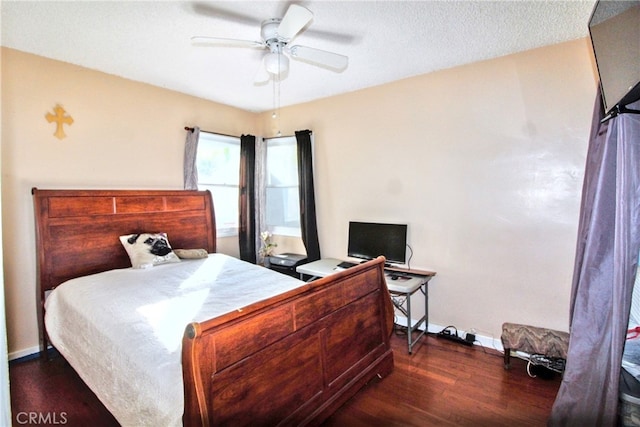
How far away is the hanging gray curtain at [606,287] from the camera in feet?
5.16

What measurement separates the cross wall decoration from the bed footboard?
261 centimetres

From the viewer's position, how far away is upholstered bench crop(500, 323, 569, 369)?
2355 millimetres

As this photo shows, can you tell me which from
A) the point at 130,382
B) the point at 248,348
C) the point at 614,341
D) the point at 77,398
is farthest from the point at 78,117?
the point at 614,341

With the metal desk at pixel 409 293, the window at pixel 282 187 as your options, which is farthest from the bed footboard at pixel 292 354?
the window at pixel 282 187

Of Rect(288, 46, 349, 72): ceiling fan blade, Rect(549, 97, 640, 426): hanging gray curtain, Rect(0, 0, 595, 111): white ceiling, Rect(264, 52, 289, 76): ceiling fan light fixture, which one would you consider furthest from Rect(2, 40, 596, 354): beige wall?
Rect(264, 52, 289, 76): ceiling fan light fixture

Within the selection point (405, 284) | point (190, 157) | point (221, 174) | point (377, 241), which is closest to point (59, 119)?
point (190, 157)

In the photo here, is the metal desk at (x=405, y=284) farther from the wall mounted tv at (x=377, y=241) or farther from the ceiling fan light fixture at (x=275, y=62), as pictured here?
the ceiling fan light fixture at (x=275, y=62)

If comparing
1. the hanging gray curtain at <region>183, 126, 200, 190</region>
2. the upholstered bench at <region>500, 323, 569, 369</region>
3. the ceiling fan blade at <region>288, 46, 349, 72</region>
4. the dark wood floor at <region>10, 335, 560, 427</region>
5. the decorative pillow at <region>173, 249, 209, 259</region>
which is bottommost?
the dark wood floor at <region>10, 335, 560, 427</region>

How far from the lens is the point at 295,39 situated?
2424 mm

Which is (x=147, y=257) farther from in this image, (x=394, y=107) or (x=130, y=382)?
(x=394, y=107)

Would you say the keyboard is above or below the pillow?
below

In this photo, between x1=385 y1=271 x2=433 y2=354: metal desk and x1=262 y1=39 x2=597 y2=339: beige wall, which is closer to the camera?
x1=262 y1=39 x2=597 y2=339: beige wall

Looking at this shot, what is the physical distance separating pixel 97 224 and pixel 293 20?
249cm

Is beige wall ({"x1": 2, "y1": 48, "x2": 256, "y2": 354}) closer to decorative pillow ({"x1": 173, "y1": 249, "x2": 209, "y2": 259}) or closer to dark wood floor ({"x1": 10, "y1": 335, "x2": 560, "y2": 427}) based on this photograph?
dark wood floor ({"x1": 10, "y1": 335, "x2": 560, "y2": 427})
